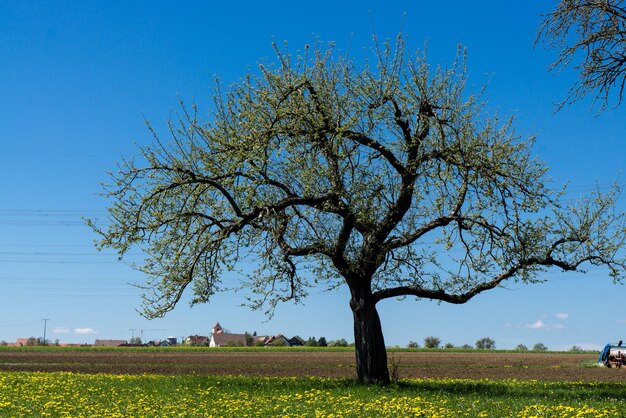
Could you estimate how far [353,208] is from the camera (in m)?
26.8

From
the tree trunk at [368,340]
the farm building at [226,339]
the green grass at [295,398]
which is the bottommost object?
the green grass at [295,398]

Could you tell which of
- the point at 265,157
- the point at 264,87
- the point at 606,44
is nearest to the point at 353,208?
the point at 265,157

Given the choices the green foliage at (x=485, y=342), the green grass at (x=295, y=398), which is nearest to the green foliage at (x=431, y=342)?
the green foliage at (x=485, y=342)

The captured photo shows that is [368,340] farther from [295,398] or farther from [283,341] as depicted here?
[283,341]

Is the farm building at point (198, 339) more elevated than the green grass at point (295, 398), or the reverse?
the farm building at point (198, 339)

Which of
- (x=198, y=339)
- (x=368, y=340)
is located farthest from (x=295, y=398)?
(x=198, y=339)

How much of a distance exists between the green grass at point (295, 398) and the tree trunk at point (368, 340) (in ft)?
2.87

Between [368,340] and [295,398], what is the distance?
240 inches

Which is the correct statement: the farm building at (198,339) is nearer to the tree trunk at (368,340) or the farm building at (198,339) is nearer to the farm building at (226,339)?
the farm building at (226,339)

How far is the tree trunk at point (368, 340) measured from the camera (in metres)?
28.5

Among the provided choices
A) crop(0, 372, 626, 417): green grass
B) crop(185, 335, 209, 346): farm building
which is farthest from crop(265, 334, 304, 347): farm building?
crop(0, 372, 626, 417): green grass

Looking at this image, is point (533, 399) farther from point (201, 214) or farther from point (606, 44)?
point (201, 214)

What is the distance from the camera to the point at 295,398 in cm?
2312

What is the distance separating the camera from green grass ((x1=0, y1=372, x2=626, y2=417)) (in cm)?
1955
